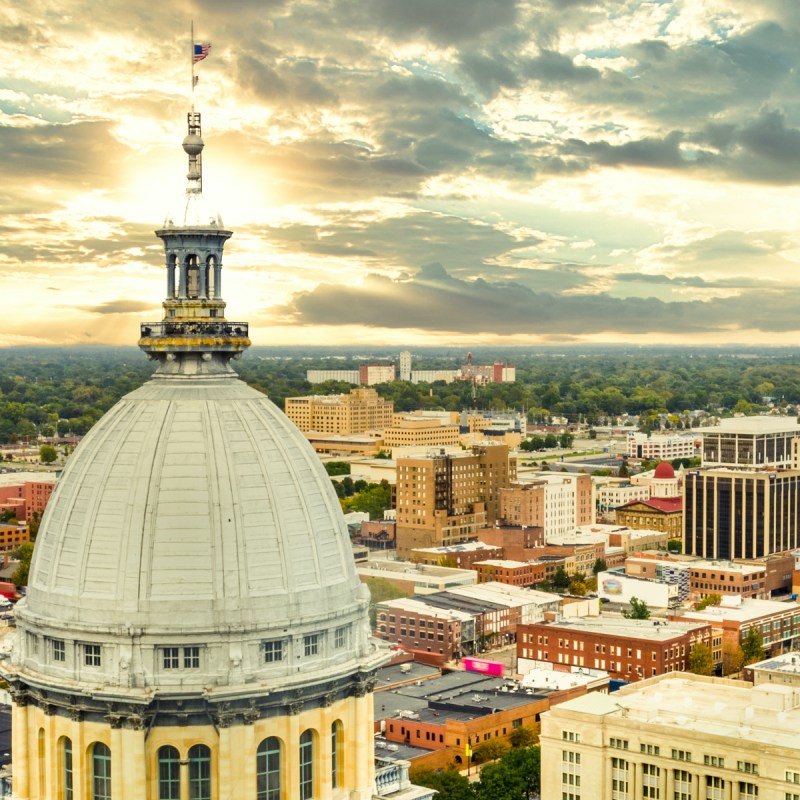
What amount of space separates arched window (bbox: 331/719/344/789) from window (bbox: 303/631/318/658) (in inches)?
86.1

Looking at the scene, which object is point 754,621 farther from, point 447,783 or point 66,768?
point 66,768

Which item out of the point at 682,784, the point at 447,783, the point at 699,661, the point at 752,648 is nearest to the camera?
the point at 682,784

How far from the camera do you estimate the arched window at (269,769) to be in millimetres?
38906

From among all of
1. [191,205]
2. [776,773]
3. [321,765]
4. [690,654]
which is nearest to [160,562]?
[321,765]

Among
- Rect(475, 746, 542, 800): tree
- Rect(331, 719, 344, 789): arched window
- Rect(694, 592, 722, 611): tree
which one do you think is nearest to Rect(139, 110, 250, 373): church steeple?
Rect(331, 719, 344, 789): arched window

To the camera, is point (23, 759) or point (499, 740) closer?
point (23, 759)

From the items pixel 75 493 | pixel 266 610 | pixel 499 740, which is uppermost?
pixel 75 493

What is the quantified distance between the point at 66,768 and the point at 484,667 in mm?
116096

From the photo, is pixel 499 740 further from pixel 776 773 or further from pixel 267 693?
pixel 267 693

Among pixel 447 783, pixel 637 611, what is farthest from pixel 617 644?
pixel 447 783

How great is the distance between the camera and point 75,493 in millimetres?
40312

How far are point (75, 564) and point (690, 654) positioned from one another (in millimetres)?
118600

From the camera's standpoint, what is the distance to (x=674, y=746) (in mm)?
99938

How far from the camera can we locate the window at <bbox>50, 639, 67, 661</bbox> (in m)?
39.2
